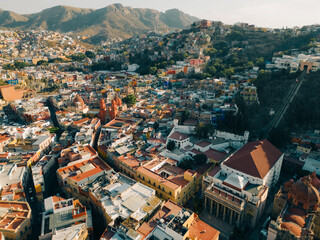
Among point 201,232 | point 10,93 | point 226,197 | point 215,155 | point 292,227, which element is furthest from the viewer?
point 10,93

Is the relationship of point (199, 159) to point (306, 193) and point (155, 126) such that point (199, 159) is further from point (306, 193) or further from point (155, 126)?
point (306, 193)

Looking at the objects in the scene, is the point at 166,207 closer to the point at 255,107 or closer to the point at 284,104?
the point at 255,107

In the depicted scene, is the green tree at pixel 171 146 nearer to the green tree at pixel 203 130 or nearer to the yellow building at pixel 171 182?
the yellow building at pixel 171 182

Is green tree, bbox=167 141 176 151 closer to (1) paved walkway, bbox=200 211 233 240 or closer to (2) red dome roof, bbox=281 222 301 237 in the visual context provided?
(1) paved walkway, bbox=200 211 233 240

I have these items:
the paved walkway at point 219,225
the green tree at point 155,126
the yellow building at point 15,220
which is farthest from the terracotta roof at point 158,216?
the green tree at point 155,126

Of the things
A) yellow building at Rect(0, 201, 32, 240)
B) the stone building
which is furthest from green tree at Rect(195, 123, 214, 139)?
yellow building at Rect(0, 201, 32, 240)

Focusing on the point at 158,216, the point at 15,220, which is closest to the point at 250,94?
the point at 158,216

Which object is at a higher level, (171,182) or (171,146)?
(171,146)
